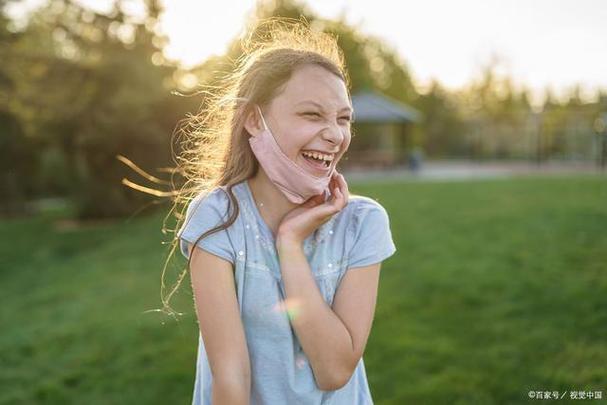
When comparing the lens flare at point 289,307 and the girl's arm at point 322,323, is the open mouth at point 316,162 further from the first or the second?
the lens flare at point 289,307

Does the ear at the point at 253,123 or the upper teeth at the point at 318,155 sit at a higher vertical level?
the ear at the point at 253,123

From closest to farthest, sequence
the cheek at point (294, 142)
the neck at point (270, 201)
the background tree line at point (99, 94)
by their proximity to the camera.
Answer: the cheek at point (294, 142) → the neck at point (270, 201) → the background tree line at point (99, 94)

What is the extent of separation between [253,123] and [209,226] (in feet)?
1.14

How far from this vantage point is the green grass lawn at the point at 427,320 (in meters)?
4.57

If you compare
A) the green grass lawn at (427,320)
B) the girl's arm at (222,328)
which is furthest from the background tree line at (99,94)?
the girl's arm at (222,328)

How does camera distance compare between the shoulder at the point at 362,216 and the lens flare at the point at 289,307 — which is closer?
the lens flare at the point at 289,307

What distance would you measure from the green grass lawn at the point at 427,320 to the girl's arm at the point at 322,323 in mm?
602

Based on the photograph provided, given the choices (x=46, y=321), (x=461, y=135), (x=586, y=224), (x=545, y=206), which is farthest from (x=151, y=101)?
(x=461, y=135)

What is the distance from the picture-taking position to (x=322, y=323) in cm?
163

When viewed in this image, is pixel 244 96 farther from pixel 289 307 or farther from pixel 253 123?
pixel 289 307

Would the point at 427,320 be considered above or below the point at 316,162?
below

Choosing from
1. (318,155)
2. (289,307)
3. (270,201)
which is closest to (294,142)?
(318,155)

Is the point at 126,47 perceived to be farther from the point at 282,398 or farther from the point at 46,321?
the point at 282,398

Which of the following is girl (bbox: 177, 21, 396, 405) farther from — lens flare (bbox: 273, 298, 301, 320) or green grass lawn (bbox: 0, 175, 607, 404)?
green grass lawn (bbox: 0, 175, 607, 404)
